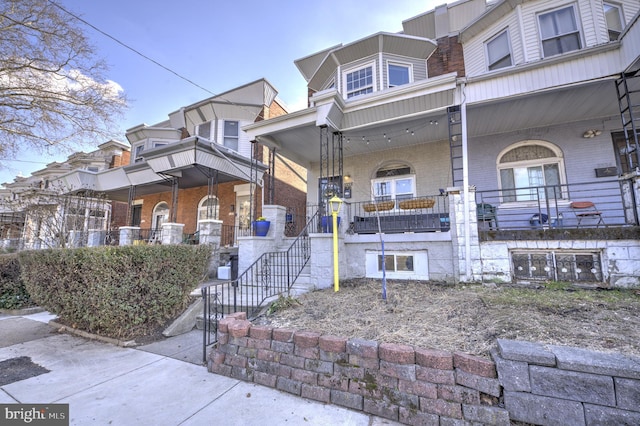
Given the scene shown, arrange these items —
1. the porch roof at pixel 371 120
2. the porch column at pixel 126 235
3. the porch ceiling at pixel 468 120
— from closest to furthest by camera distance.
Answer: the porch ceiling at pixel 468 120 < the porch roof at pixel 371 120 < the porch column at pixel 126 235

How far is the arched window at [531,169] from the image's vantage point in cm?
745

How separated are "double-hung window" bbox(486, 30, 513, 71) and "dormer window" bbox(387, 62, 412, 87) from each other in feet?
7.62

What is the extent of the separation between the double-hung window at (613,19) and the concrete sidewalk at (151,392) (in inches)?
408

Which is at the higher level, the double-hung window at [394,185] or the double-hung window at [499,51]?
the double-hung window at [499,51]

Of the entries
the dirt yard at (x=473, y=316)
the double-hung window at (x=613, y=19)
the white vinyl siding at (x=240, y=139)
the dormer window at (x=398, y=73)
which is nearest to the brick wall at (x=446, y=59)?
the dormer window at (x=398, y=73)

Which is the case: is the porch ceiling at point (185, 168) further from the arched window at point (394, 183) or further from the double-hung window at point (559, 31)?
the double-hung window at point (559, 31)

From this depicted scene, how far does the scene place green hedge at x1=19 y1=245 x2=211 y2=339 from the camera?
4.29 metres

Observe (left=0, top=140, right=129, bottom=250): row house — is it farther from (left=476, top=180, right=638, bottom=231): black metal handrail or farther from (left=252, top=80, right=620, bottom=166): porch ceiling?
(left=476, top=180, right=638, bottom=231): black metal handrail

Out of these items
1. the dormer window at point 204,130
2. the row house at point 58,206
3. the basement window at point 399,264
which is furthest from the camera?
the dormer window at point 204,130

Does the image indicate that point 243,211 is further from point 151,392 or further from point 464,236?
point 151,392

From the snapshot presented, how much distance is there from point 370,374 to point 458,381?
761mm

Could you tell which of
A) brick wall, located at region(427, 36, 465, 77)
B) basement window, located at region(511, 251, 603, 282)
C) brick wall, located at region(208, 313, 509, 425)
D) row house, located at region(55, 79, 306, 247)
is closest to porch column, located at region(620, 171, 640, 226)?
basement window, located at region(511, 251, 603, 282)

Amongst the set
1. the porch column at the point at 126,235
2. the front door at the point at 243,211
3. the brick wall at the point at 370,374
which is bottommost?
the brick wall at the point at 370,374

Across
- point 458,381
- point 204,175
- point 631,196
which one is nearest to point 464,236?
point 631,196
